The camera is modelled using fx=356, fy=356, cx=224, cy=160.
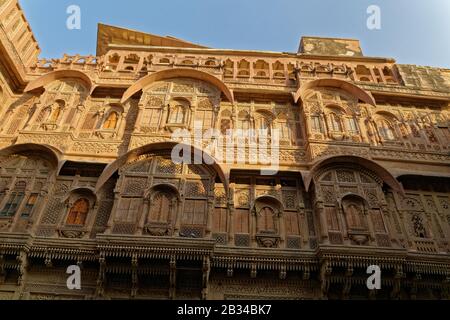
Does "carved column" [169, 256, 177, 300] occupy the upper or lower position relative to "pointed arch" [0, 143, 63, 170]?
lower

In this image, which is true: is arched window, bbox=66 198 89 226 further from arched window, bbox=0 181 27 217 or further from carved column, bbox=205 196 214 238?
carved column, bbox=205 196 214 238

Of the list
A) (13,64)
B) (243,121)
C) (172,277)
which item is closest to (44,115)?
(13,64)

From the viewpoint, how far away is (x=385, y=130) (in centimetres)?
1273

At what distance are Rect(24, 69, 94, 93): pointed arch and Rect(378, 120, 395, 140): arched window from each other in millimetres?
10392

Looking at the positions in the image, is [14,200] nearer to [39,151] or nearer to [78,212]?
[39,151]

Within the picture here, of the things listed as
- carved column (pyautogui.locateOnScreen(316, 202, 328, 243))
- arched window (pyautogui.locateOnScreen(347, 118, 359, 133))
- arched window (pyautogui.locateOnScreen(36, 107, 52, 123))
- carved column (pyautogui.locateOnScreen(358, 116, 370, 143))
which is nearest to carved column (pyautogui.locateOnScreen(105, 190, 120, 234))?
arched window (pyautogui.locateOnScreen(36, 107, 52, 123))

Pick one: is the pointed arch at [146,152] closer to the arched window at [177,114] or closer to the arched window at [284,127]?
the arched window at [177,114]

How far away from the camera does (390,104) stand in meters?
13.6

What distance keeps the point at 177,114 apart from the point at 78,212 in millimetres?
4527

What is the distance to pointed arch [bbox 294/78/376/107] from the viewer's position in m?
12.7

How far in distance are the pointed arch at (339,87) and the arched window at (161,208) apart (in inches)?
224
